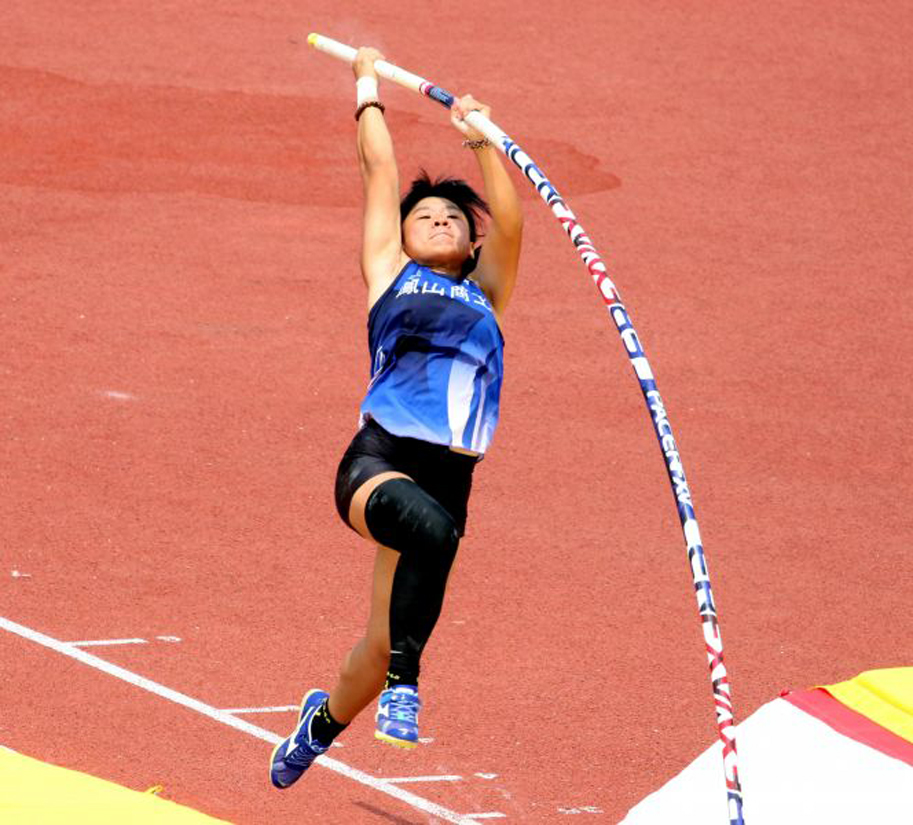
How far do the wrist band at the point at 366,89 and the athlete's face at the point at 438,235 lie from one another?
0.45 m

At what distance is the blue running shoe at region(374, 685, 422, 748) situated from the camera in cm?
552

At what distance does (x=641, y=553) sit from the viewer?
9133 millimetres

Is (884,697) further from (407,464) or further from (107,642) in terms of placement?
(107,642)

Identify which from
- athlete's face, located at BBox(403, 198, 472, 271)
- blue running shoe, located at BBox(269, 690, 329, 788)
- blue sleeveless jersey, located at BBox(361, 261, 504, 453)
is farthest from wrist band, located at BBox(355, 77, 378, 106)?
blue running shoe, located at BBox(269, 690, 329, 788)

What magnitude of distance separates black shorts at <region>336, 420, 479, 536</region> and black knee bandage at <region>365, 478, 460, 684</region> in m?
0.16

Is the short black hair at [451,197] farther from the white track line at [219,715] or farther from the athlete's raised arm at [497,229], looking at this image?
the white track line at [219,715]

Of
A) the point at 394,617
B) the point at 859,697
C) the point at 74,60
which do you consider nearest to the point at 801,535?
the point at 859,697

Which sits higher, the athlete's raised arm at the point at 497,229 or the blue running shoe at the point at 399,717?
the athlete's raised arm at the point at 497,229

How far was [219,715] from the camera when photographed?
7426 mm

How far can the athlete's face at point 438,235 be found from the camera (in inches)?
239

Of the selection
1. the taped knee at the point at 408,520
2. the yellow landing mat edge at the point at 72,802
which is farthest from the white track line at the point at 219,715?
the taped knee at the point at 408,520

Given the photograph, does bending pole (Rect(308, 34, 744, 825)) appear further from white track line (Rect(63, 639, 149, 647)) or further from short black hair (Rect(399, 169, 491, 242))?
white track line (Rect(63, 639, 149, 647))

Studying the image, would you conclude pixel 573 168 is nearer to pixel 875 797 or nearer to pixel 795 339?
pixel 795 339

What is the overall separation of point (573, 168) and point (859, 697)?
7792 millimetres
